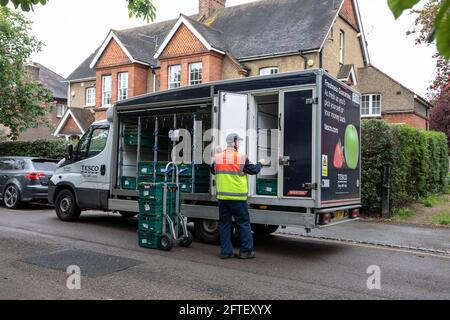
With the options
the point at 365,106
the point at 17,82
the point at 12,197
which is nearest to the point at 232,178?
the point at 12,197

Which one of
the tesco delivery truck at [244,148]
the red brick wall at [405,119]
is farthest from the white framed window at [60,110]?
the tesco delivery truck at [244,148]

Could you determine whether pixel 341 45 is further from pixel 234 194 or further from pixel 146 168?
pixel 234 194

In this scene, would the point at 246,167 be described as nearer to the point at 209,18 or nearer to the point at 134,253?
the point at 134,253

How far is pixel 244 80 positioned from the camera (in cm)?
750

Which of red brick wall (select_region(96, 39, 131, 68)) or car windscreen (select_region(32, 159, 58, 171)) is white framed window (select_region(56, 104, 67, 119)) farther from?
car windscreen (select_region(32, 159, 58, 171))

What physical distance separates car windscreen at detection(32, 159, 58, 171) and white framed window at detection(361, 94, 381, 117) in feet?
61.7

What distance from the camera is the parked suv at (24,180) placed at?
1286 centimetres

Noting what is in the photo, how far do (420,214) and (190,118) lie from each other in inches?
282

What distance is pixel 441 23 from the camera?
148 cm

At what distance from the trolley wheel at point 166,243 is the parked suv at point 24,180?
7106 mm

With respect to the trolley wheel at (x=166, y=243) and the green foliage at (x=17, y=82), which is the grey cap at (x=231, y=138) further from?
the green foliage at (x=17, y=82)

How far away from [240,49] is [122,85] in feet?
24.7

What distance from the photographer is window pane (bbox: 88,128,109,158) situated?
9.53 meters
